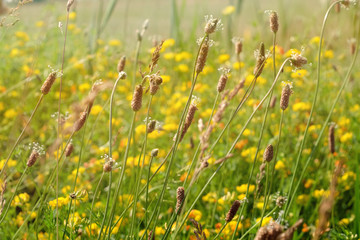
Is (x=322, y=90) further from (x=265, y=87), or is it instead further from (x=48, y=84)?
(x=48, y=84)

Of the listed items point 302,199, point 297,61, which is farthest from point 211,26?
point 302,199

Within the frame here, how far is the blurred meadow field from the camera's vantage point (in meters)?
1.06

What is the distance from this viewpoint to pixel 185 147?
2453mm

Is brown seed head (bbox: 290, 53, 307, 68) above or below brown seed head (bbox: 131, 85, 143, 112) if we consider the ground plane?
above

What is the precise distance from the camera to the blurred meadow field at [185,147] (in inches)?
41.9

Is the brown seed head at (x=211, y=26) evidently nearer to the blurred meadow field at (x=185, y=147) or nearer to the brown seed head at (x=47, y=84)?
the blurred meadow field at (x=185, y=147)

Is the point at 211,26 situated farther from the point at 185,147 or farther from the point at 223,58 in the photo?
the point at 223,58

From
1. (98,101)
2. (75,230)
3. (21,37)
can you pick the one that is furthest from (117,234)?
(21,37)

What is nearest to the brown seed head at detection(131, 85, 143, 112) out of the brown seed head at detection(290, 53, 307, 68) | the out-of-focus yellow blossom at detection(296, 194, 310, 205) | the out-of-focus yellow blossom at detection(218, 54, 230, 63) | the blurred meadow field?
the blurred meadow field

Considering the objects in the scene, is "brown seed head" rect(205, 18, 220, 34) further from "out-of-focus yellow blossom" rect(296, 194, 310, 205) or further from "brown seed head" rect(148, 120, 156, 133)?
"out-of-focus yellow blossom" rect(296, 194, 310, 205)

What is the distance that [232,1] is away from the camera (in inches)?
179

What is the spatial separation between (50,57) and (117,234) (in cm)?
302

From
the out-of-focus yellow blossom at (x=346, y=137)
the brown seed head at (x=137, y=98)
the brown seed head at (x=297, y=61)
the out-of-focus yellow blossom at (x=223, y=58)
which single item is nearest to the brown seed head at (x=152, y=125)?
the brown seed head at (x=137, y=98)

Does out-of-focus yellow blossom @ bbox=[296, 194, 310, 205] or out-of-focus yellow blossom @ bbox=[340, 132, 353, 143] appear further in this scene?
out-of-focus yellow blossom @ bbox=[340, 132, 353, 143]
